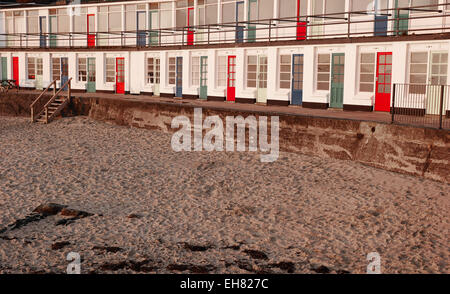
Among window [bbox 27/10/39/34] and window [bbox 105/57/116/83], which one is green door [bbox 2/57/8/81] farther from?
window [bbox 105/57/116/83]

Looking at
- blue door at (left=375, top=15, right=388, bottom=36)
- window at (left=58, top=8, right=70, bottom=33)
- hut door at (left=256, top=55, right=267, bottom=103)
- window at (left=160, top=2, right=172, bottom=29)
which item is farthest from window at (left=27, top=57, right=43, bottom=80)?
blue door at (left=375, top=15, right=388, bottom=36)

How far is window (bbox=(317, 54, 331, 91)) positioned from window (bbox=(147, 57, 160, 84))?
11636mm

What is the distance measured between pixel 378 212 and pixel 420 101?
6677mm

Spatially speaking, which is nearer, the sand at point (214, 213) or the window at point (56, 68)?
the sand at point (214, 213)

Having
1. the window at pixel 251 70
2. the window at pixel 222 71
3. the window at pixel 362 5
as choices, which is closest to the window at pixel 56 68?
the window at pixel 222 71

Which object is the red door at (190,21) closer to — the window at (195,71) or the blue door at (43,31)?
the window at (195,71)

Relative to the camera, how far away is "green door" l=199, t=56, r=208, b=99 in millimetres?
29453

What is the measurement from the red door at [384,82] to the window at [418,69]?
966mm

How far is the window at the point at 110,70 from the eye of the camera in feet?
115

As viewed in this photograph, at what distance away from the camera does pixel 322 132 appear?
60.2 ft

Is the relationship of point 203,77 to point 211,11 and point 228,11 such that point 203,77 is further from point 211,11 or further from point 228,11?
point 211,11

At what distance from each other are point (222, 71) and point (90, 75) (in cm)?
1138
